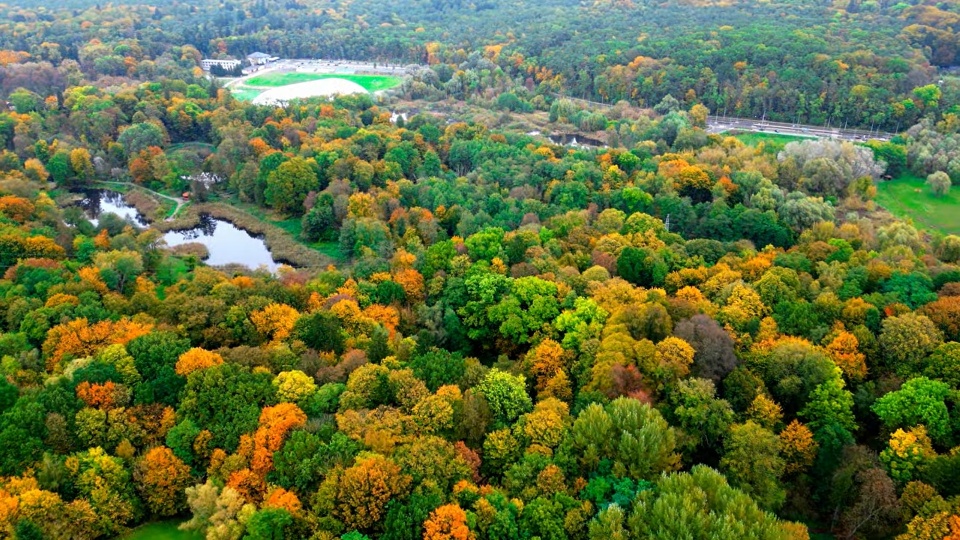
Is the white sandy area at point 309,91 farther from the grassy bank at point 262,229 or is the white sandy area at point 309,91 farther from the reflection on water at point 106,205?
the grassy bank at point 262,229

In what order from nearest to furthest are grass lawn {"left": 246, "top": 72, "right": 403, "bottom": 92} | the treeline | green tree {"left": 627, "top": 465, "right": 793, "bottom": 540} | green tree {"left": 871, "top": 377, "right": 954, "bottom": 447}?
green tree {"left": 627, "top": 465, "right": 793, "bottom": 540} < green tree {"left": 871, "top": 377, "right": 954, "bottom": 447} < the treeline < grass lawn {"left": 246, "top": 72, "right": 403, "bottom": 92}

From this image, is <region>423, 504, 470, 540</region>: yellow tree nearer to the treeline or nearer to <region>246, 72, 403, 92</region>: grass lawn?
the treeline

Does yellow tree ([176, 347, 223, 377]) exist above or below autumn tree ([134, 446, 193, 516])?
above

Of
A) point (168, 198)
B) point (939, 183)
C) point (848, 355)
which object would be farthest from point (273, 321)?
point (939, 183)

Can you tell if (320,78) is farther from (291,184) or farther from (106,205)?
(291,184)

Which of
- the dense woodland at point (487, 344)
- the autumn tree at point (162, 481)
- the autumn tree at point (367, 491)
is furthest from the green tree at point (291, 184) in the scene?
the autumn tree at point (367, 491)

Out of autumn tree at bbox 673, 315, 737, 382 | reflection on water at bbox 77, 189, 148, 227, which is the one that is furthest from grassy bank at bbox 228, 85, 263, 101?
autumn tree at bbox 673, 315, 737, 382
